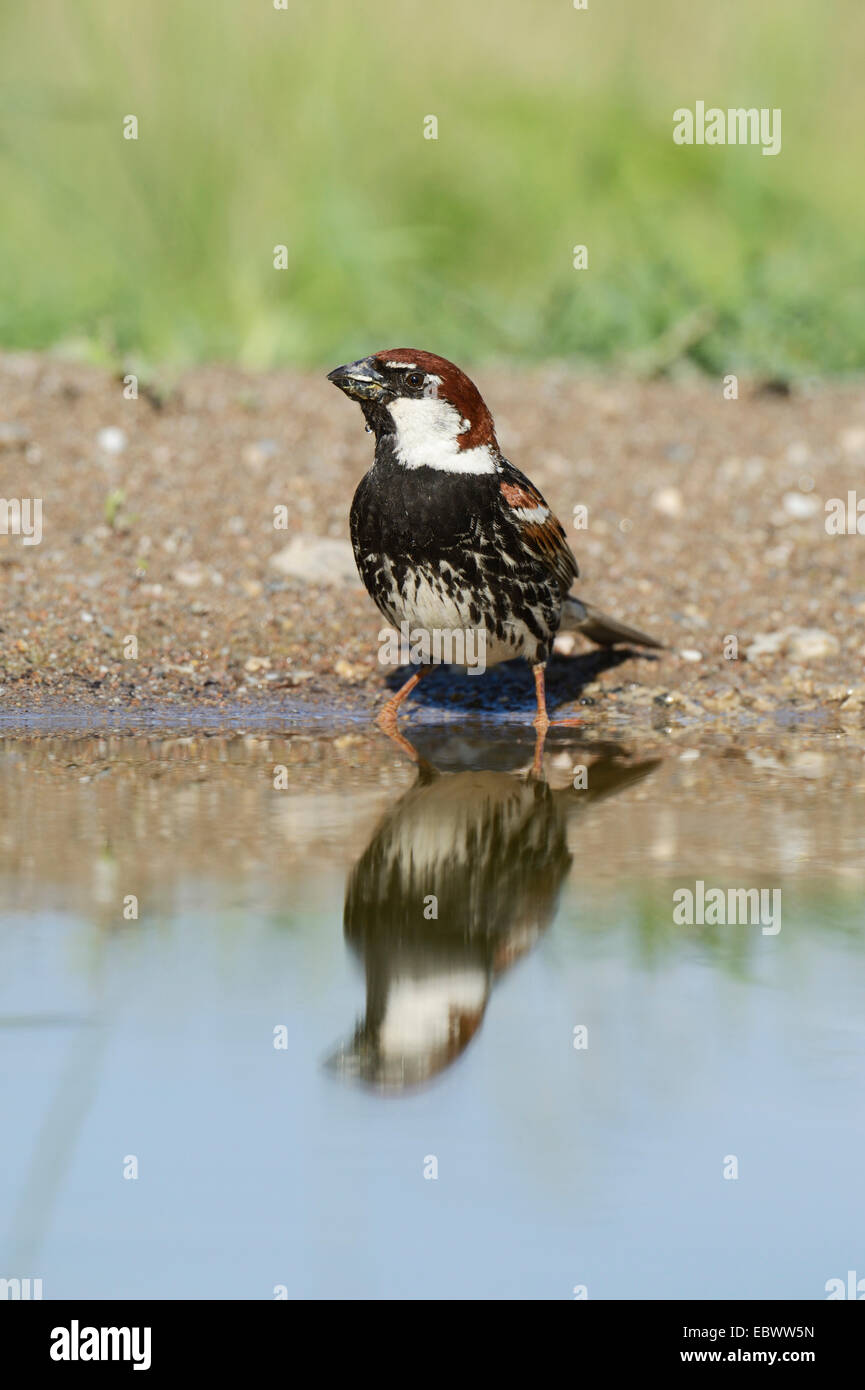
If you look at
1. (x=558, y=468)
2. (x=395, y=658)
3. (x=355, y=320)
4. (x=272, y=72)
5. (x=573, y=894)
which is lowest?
(x=573, y=894)

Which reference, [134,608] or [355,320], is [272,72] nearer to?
[355,320]

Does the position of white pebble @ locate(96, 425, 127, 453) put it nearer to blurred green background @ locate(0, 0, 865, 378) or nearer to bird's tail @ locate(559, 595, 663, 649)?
blurred green background @ locate(0, 0, 865, 378)

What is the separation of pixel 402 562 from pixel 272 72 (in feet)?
17.2

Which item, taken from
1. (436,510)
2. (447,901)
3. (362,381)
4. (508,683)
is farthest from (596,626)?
(447,901)

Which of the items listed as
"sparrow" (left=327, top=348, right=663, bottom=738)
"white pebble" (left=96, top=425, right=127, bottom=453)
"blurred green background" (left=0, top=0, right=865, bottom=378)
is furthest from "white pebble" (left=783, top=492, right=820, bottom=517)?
"white pebble" (left=96, top=425, right=127, bottom=453)

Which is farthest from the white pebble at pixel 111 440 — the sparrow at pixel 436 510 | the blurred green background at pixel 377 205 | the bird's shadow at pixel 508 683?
the sparrow at pixel 436 510

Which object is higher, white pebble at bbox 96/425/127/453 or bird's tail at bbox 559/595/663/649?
white pebble at bbox 96/425/127/453

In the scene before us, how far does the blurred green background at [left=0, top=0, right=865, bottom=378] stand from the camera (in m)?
9.76

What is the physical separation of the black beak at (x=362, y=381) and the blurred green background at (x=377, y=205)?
350 centimetres

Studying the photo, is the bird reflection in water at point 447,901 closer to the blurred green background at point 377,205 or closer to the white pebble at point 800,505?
the white pebble at point 800,505

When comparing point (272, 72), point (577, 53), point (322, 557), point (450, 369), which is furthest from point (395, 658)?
point (577, 53)

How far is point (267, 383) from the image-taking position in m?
9.19

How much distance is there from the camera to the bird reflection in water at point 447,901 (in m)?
3.41

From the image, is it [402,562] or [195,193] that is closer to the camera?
[402,562]
